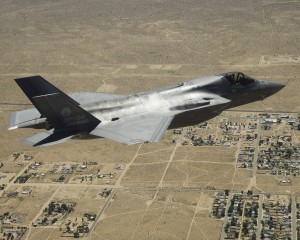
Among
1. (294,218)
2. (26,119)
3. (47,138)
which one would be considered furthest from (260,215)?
(47,138)

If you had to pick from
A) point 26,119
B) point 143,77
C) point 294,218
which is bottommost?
point 294,218

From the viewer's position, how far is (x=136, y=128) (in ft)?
172

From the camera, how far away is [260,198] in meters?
81.2

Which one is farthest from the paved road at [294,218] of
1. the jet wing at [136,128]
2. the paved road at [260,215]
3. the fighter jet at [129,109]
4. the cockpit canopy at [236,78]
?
the jet wing at [136,128]

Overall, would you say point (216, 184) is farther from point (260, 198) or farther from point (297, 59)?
point (297, 59)

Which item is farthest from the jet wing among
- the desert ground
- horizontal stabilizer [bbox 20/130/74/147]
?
the desert ground

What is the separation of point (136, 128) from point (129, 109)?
12.8 ft

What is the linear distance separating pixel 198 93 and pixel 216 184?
99.7ft

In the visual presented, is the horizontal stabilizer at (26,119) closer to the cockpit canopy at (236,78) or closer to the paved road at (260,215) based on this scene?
the cockpit canopy at (236,78)

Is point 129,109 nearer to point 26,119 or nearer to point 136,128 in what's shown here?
point 136,128

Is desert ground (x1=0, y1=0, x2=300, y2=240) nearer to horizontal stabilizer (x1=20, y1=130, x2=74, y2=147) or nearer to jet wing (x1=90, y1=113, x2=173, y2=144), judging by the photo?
jet wing (x1=90, y1=113, x2=173, y2=144)

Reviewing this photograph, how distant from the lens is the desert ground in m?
80.7

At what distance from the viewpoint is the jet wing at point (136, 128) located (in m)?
50.1

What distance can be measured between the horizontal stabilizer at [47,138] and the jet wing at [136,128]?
2532mm
